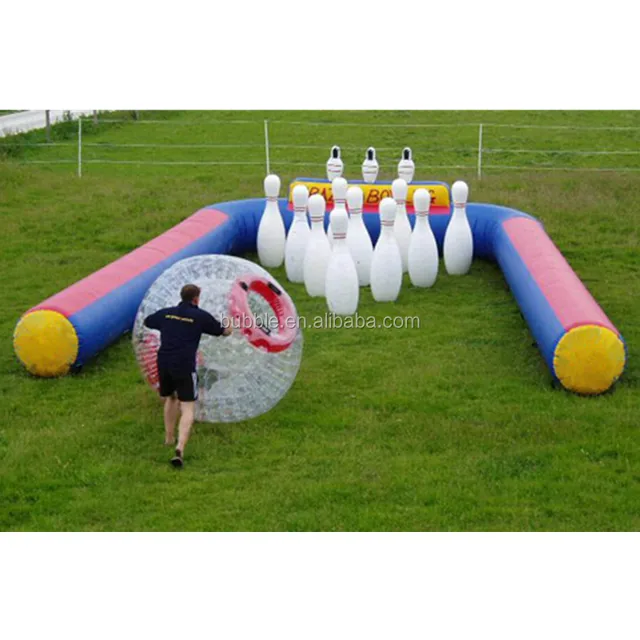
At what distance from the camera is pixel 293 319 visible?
22.6 feet

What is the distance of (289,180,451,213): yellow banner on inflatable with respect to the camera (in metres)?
10.2

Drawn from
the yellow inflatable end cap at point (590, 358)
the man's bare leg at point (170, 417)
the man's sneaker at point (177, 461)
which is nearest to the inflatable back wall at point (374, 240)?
the yellow inflatable end cap at point (590, 358)

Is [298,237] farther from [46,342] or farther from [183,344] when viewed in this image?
[183,344]

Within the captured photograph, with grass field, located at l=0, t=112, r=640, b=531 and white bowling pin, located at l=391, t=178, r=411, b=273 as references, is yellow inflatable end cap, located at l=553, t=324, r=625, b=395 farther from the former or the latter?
white bowling pin, located at l=391, t=178, r=411, b=273

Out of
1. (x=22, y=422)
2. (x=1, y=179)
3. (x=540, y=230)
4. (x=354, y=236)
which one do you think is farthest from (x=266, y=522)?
(x=1, y=179)

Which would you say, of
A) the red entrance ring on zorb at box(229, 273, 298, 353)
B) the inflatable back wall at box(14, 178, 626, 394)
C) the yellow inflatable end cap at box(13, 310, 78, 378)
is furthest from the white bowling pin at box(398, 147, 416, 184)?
the yellow inflatable end cap at box(13, 310, 78, 378)

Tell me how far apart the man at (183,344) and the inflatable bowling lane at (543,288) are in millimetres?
2318

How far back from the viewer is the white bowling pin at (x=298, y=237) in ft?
32.2

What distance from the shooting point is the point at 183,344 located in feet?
21.0

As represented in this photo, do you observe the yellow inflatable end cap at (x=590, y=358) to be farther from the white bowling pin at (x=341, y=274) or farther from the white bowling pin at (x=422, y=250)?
the white bowling pin at (x=422, y=250)

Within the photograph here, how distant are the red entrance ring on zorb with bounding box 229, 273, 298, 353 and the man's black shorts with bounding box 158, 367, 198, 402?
0.46 meters

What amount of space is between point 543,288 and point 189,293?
2.99 m

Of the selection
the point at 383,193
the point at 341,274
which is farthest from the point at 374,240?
the point at 341,274

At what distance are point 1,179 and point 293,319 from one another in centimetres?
825
